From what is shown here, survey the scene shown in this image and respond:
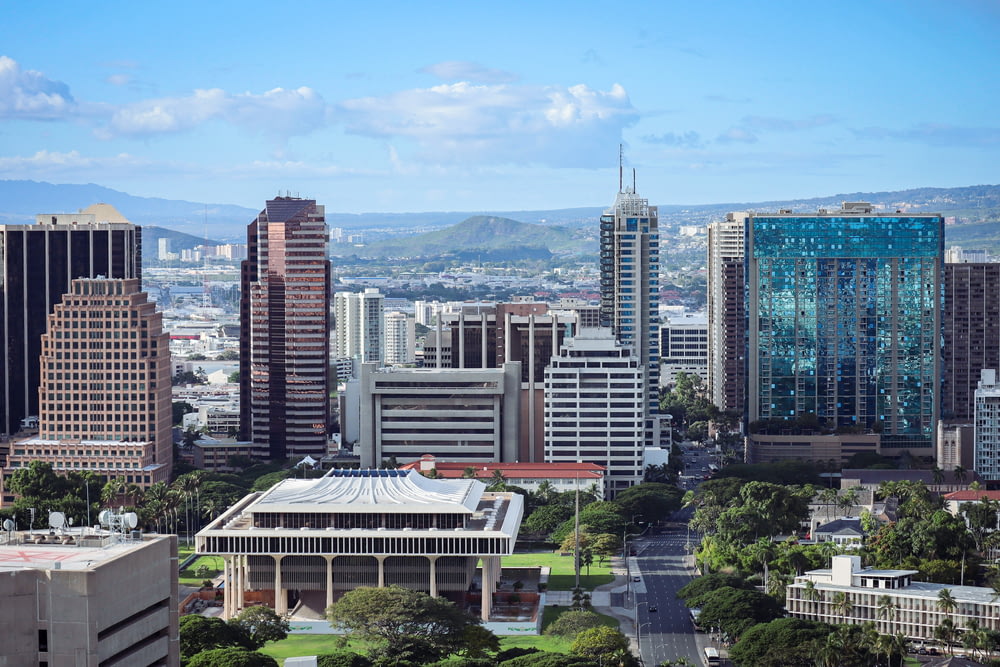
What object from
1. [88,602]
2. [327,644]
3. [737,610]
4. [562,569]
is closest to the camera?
[88,602]

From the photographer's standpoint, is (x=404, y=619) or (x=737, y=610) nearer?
(x=404, y=619)

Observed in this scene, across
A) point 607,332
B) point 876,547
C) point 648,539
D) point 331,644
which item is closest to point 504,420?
point 607,332

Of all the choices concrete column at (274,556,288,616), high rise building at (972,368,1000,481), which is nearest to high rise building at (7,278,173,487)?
concrete column at (274,556,288,616)

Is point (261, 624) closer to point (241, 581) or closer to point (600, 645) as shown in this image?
point (241, 581)

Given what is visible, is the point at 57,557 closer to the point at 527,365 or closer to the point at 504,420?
the point at 504,420

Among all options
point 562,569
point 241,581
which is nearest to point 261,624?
point 241,581

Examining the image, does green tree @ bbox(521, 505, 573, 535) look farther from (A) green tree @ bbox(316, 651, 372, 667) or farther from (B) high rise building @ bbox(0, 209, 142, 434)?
(B) high rise building @ bbox(0, 209, 142, 434)
